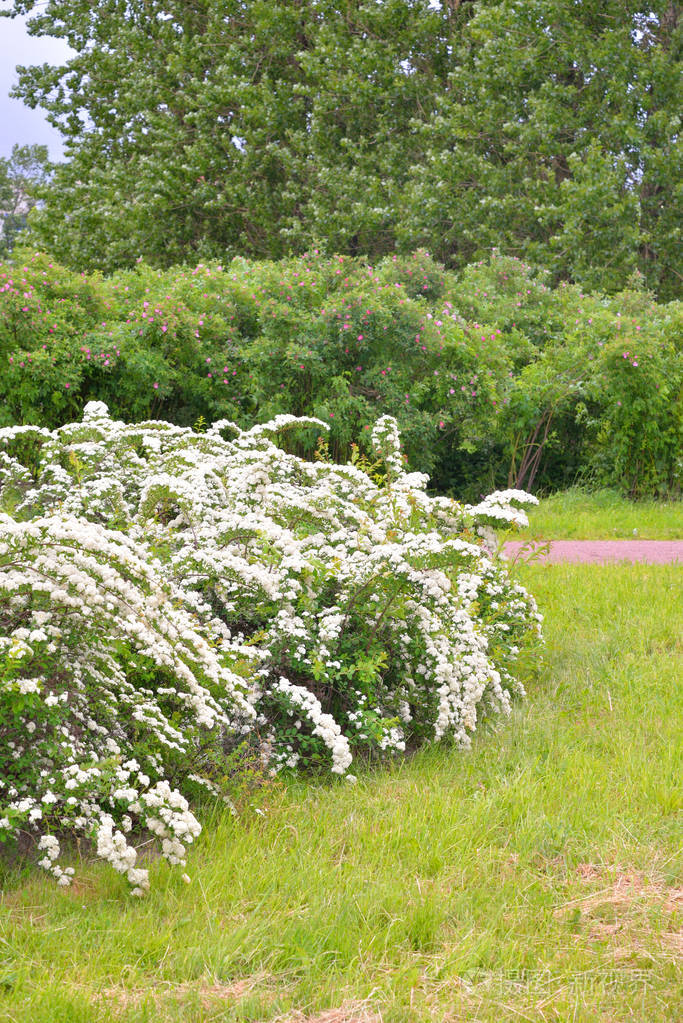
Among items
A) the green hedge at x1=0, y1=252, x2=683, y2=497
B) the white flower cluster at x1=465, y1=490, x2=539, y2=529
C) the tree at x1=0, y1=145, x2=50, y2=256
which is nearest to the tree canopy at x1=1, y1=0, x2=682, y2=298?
the green hedge at x1=0, y1=252, x2=683, y2=497

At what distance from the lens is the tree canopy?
17.7m

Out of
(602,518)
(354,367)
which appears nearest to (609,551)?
(602,518)

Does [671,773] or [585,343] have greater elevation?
[585,343]

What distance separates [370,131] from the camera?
21734 mm

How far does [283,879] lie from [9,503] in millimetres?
2857

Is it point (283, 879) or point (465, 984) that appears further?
point (283, 879)

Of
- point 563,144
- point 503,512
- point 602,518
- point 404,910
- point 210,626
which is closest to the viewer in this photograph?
point 404,910

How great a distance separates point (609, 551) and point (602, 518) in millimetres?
1545

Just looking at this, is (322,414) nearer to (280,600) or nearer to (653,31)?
(280,600)

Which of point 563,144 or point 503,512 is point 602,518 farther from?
point 563,144

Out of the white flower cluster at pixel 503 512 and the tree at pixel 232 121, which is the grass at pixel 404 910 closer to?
the white flower cluster at pixel 503 512

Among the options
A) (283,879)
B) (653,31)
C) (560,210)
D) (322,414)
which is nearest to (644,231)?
(560,210)

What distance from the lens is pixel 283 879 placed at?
2.86 metres

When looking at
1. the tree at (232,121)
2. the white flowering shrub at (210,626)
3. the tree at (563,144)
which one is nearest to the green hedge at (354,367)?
the white flowering shrub at (210,626)
